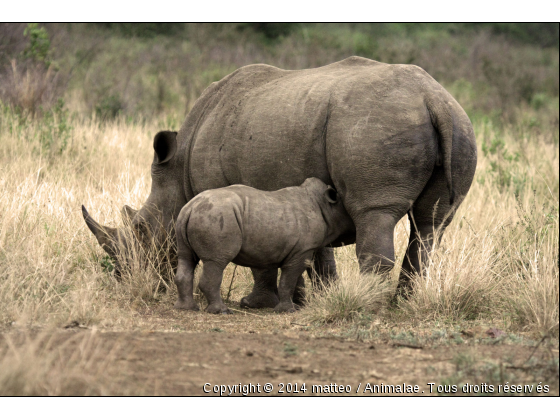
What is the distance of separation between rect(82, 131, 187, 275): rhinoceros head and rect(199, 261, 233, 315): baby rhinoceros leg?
0.95 m

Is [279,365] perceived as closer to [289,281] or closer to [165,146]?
[289,281]

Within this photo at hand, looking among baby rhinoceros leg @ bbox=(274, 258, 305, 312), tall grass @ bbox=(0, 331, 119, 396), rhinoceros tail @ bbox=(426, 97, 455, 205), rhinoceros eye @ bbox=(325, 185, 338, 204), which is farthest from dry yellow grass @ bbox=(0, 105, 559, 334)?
tall grass @ bbox=(0, 331, 119, 396)

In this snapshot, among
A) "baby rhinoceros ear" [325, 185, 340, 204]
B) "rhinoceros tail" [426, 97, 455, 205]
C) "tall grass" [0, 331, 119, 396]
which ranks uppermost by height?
"rhinoceros tail" [426, 97, 455, 205]

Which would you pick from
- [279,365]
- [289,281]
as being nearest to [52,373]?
[279,365]

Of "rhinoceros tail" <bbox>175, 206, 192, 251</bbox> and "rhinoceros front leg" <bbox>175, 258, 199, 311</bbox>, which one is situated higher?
"rhinoceros tail" <bbox>175, 206, 192, 251</bbox>

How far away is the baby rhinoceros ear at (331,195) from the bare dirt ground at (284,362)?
1142 mm

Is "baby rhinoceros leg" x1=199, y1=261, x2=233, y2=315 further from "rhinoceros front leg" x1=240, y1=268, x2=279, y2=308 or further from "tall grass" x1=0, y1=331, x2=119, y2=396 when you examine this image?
"tall grass" x1=0, y1=331, x2=119, y2=396

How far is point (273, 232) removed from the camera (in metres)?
5.54

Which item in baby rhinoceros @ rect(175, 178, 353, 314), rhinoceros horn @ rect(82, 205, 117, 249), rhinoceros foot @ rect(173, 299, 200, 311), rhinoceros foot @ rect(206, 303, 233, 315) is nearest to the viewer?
baby rhinoceros @ rect(175, 178, 353, 314)

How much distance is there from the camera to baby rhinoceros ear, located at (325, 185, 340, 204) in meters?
5.64

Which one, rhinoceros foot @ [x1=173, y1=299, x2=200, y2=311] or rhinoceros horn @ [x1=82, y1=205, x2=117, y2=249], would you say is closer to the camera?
rhinoceros foot @ [x1=173, y1=299, x2=200, y2=311]

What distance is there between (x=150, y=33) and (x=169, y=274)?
23.0 meters

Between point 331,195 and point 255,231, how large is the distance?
65 cm

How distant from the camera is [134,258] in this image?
20.7ft
